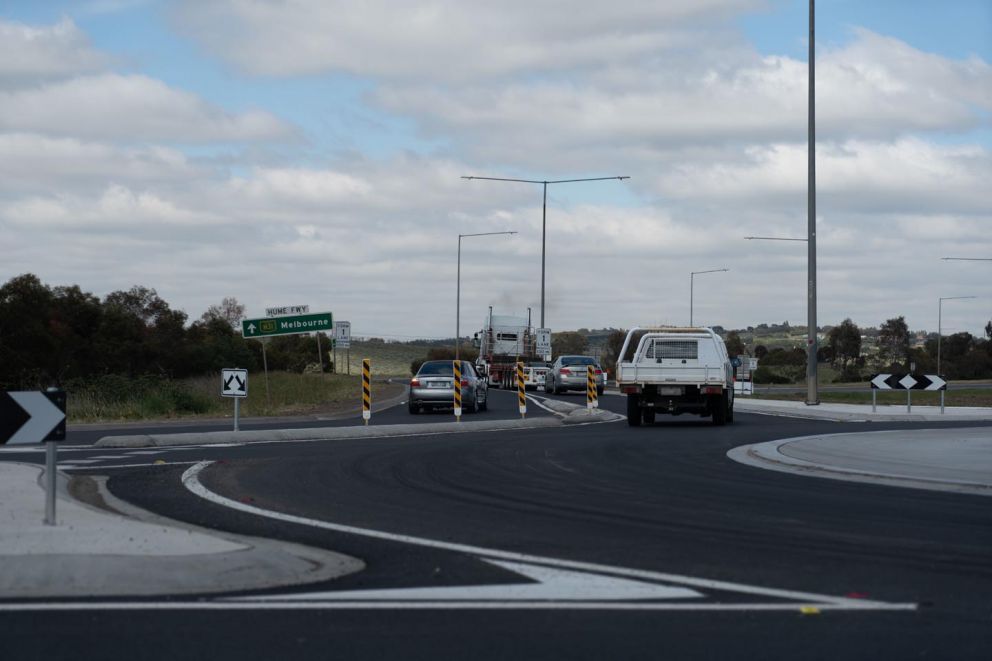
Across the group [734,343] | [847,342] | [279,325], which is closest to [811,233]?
[279,325]

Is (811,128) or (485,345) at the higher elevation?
(811,128)

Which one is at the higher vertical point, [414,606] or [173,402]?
[173,402]

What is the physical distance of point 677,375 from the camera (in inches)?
1078

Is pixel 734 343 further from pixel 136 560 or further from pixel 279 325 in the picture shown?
pixel 136 560

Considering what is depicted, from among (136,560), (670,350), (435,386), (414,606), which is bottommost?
(414,606)

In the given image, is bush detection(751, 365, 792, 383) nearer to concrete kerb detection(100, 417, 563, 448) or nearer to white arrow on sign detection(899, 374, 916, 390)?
white arrow on sign detection(899, 374, 916, 390)

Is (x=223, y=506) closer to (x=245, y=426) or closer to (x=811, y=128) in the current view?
(x=245, y=426)

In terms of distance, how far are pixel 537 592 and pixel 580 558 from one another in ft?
4.55

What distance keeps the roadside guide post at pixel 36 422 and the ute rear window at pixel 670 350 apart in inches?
808

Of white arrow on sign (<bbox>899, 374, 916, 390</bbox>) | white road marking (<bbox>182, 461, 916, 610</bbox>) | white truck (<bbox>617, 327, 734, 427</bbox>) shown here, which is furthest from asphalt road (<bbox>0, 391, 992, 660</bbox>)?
white arrow on sign (<bbox>899, 374, 916, 390</bbox>)

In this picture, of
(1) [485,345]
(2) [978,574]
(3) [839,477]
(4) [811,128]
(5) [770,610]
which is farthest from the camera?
(1) [485,345]

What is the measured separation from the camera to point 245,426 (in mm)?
28047

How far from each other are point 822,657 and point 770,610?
1133 mm

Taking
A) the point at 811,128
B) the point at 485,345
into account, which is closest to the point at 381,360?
the point at 485,345
